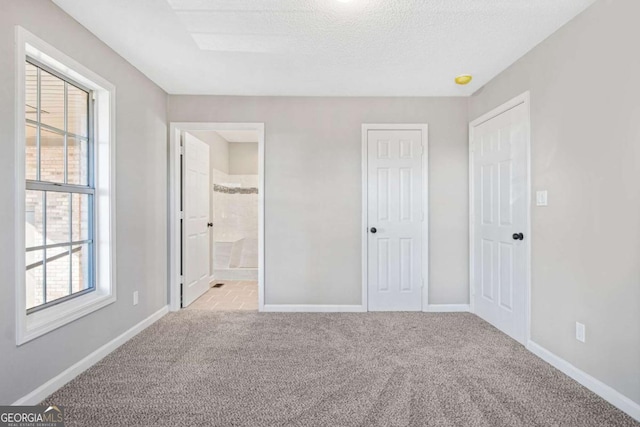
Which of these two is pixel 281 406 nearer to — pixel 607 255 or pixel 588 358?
pixel 588 358

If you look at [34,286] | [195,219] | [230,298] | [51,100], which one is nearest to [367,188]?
[195,219]

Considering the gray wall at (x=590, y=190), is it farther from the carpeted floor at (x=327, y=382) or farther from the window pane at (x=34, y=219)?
the window pane at (x=34, y=219)

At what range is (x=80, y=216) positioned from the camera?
2.51 meters

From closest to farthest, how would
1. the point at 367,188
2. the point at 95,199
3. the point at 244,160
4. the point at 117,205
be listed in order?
the point at 95,199 < the point at 117,205 < the point at 367,188 < the point at 244,160

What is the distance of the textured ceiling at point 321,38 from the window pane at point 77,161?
2.61 feet

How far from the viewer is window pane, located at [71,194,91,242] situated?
7.99 ft

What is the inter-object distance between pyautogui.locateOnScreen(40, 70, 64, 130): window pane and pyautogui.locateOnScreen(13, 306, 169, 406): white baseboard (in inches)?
62.5

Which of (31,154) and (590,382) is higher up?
(31,154)

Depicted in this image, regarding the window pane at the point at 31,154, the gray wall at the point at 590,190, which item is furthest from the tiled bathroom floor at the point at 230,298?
the gray wall at the point at 590,190

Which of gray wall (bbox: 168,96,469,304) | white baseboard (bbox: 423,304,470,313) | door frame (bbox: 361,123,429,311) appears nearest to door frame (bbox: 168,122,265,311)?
gray wall (bbox: 168,96,469,304)

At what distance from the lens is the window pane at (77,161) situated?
239cm

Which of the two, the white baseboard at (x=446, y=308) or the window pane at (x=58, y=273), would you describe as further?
the white baseboard at (x=446, y=308)

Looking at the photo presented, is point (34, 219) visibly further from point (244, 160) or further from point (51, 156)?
point (244, 160)

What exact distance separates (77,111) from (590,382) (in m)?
3.87
